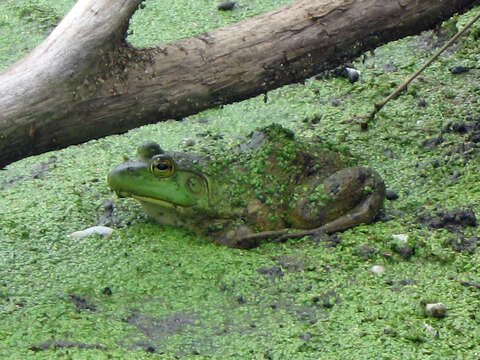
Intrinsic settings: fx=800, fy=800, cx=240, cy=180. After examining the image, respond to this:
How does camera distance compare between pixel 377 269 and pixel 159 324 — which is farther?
pixel 377 269

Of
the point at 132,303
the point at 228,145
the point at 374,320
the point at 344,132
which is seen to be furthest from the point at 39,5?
the point at 374,320

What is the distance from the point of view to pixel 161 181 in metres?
3.27

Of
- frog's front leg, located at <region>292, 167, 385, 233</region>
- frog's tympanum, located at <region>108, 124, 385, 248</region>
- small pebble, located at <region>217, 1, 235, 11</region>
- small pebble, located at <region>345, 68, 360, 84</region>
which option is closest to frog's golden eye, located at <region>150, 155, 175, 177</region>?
frog's tympanum, located at <region>108, 124, 385, 248</region>

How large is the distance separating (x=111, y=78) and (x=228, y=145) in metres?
1.28

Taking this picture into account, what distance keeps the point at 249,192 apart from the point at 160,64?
765mm

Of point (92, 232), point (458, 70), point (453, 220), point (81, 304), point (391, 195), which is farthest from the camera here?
point (458, 70)

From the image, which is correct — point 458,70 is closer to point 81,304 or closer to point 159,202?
point 159,202

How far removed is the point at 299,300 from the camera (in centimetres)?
273

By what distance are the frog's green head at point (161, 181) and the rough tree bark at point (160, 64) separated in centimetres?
42

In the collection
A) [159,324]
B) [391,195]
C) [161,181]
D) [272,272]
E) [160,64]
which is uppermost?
[160,64]

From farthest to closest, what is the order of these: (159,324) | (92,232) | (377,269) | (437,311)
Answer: (92,232) → (377,269) → (159,324) → (437,311)

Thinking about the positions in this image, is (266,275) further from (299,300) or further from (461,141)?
(461,141)

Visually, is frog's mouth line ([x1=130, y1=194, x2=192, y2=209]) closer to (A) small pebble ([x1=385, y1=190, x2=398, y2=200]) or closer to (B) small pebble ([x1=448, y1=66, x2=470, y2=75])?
(A) small pebble ([x1=385, y1=190, x2=398, y2=200])

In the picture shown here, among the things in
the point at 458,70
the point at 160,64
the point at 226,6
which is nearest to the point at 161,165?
the point at 160,64
